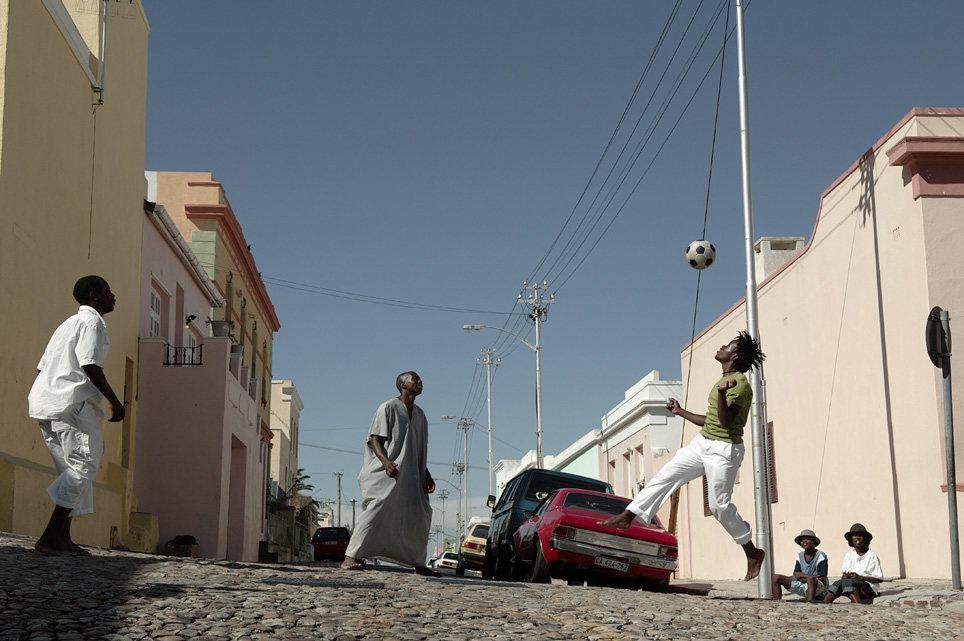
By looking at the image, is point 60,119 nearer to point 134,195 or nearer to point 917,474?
point 134,195

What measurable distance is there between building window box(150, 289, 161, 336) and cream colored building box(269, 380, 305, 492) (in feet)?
106

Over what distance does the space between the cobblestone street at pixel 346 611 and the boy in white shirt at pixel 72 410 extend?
0.41 m

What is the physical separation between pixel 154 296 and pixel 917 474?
14.9m

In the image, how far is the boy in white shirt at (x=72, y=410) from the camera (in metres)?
7.64

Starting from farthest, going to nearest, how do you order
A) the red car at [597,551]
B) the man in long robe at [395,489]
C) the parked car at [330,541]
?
the parked car at [330,541] < the red car at [597,551] < the man in long robe at [395,489]

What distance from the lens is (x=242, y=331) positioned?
34812 mm

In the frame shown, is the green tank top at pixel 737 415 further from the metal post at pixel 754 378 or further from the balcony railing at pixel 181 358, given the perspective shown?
the balcony railing at pixel 181 358

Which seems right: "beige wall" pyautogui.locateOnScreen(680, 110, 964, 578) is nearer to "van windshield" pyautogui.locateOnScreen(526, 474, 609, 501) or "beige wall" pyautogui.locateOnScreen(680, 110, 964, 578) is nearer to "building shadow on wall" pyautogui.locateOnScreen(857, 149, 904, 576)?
"building shadow on wall" pyautogui.locateOnScreen(857, 149, 904, 576)

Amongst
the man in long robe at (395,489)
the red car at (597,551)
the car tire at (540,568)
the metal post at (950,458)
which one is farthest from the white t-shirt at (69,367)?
the metal post at (950,458)

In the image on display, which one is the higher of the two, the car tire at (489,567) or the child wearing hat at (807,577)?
the child wearing hat at (807,577)

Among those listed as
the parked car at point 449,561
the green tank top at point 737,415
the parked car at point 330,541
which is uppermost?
the green tank top at point 737,415

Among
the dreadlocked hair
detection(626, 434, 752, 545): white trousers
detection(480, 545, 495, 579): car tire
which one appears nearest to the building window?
detection(480, 545, 495, 579): car tire

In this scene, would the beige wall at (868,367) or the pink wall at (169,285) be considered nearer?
the beige wall at (868,367)

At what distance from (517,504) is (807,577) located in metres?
6.81
